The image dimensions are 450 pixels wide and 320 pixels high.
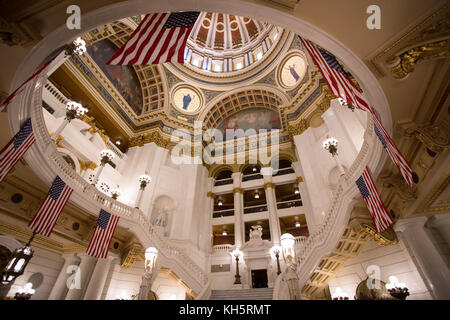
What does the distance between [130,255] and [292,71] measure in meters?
19.1

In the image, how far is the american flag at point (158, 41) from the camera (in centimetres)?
535

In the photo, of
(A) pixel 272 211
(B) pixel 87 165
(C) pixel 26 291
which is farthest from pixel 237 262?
(B) pixel 87 165

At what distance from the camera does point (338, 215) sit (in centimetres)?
1028

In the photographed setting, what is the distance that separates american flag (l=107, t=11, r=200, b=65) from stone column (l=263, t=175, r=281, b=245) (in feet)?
49.4

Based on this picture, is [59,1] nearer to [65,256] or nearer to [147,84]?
[65,256]

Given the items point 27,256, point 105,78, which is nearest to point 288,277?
→ point 27,256

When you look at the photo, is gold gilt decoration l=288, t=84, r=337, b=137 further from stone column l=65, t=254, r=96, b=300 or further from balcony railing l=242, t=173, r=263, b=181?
stone column l=65, t=254, r=96, b=300

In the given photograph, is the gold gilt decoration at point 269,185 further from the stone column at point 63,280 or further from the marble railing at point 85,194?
the stone column at point 63,280

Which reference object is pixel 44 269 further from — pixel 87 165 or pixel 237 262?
pixel 237 262

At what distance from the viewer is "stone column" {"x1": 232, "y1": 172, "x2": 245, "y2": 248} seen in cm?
1812

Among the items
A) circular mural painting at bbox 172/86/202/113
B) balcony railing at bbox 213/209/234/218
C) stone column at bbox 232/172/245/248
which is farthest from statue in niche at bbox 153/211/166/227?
circular mural painting at bbox 172/86/202/113

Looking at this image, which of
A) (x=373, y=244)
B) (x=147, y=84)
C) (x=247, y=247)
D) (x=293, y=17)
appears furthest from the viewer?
(x=147, y=84)

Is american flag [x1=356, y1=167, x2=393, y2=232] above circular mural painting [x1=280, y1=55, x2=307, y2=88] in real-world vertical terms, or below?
below

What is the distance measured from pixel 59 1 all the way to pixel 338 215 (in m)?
11.4
